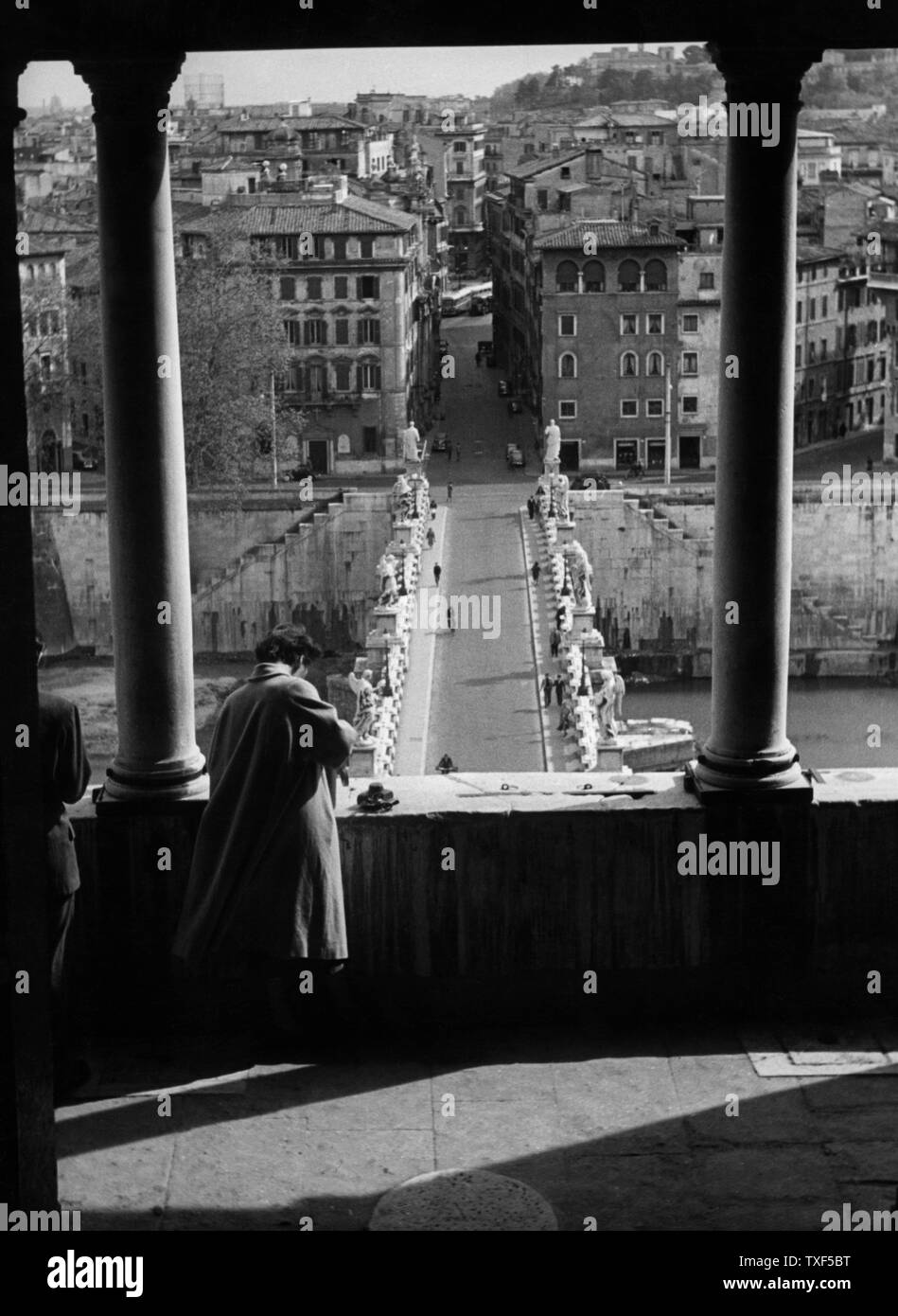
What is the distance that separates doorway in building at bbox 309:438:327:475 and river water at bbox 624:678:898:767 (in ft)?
40.6

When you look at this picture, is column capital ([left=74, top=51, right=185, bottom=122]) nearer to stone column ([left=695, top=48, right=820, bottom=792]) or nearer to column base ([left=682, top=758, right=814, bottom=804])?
stone column ([left=695, top=48, right=820, bottom=792])

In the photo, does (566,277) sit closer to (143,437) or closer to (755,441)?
(755,441)

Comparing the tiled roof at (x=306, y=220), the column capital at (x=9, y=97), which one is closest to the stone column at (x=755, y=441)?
the column capital at (x=9, y=97)

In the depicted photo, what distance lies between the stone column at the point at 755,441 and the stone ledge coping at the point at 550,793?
142 millimetres

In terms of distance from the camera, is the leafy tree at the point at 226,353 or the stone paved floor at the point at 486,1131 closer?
the stone paved floor at the point at 486,1131

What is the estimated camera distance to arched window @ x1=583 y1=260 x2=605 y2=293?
192 ft

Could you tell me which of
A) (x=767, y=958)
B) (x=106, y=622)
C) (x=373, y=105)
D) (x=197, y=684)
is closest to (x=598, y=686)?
(x=197, y=684)

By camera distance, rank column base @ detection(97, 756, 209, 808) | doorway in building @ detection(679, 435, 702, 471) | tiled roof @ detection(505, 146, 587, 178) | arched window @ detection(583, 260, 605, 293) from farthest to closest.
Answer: doorway in building @ detection(679, 435, 702, 471) → tiled roof @ detection(505, 146, 587, 178) → arched window @ detection(583, 260, 605, 293) → column base @ detection(97, 756, 209, 808)

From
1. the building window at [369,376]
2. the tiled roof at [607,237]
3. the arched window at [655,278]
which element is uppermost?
the tiled roof at [607,237]

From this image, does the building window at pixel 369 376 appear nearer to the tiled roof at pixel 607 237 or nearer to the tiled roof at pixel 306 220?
the tiled roof at pixel 306 220

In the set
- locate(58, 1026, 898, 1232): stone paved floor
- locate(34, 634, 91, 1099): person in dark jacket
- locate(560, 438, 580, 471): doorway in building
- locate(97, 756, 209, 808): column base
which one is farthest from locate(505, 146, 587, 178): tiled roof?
locate(34, 634, 91, 1099): person in dark jacket

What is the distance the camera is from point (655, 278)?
2317 inches

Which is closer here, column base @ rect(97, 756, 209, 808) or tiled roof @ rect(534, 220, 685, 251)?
column base @ rect(97, 756, 209, 808)

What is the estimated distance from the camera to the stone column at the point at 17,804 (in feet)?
12.1
